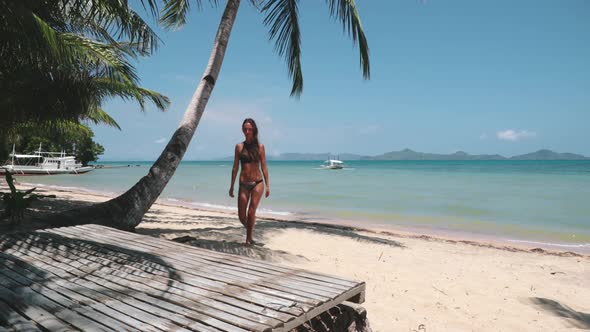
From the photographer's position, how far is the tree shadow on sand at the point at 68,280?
1.76m

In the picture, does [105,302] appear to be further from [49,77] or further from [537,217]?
[537,217]

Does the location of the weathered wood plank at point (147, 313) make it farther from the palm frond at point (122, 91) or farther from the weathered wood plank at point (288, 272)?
the palm frond at point (122, 91)

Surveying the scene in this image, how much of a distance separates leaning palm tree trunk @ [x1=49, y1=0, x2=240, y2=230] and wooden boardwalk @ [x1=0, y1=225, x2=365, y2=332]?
210 centimetres

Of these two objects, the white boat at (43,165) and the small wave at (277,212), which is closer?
the small wave at (277,212)

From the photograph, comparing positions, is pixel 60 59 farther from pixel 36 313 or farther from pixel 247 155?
pixel 36 313

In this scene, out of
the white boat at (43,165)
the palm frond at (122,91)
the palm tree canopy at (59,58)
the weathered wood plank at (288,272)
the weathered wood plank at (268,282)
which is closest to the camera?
the weathered wood plank at (268,282)

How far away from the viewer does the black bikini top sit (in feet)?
15.9

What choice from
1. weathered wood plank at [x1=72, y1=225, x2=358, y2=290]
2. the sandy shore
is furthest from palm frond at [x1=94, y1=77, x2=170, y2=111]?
weathered wood plank at [x1=72, y1=225, x2=358, y2=290]

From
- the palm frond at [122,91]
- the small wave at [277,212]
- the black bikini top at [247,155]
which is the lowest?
the small wave at [277,212]

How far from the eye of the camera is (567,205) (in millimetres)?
14633

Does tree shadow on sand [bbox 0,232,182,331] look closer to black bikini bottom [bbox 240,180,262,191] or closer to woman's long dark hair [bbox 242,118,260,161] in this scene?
black bikini bottom [bbox 240,180,262,191]

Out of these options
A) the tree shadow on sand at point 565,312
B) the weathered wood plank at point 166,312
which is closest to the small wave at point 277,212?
the tree shadow on sand at point 565,312

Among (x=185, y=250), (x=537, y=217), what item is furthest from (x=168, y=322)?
(x=537, y=217)

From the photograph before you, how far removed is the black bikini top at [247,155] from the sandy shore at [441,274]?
51.6 inches
